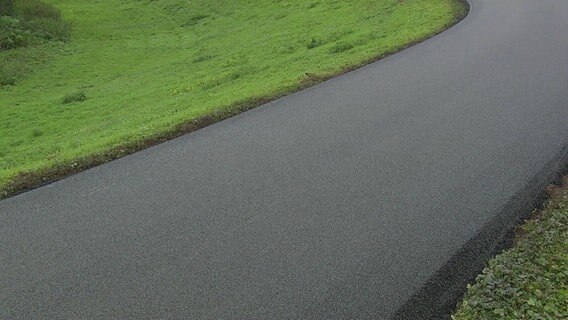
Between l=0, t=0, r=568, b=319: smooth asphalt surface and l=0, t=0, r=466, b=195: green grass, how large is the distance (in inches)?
68.6

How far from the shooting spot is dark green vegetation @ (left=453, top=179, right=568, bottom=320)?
5297 mm

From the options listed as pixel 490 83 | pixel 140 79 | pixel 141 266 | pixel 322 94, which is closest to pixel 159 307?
pixel 141 266

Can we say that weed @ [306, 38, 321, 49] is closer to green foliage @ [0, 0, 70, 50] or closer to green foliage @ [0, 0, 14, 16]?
green foliage @ [0, 0, 70, 50]

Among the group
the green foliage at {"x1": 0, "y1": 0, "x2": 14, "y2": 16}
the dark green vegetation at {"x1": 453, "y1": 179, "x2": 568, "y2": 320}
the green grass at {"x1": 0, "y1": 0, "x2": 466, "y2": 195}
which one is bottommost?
the green grass at {"x1": 0, "y1": 0, "x2": 466, "y2": 195}

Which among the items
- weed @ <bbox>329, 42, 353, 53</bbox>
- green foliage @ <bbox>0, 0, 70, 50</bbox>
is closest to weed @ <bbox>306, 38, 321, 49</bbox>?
weed @ <bbox>329, 42, 353, 53</bbox>

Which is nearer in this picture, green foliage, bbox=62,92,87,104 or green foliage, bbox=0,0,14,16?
green foliage, bbox=62,92,87,104

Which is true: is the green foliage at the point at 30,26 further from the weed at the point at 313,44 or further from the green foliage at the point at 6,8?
the weed at the point at 313,44

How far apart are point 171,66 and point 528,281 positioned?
22.1 metres

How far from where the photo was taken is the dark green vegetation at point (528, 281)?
17.4ft

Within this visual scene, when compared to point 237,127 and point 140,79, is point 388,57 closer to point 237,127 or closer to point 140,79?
point 237,127

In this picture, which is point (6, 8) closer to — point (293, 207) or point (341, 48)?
point (341, 48)

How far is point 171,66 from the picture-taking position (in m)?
25.1

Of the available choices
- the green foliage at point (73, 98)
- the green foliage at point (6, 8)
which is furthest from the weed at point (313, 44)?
the green foliage at point (6, 8)

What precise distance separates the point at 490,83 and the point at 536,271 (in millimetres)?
7753
